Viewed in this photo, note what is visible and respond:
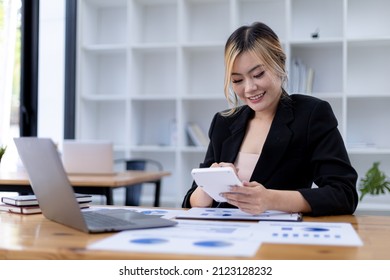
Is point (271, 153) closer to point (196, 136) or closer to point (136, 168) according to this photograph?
point (136, 168)

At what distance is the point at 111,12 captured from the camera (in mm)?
4918

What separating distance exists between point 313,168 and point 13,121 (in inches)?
129

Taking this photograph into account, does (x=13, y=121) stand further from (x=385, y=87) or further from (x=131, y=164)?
(x=385, y=87)

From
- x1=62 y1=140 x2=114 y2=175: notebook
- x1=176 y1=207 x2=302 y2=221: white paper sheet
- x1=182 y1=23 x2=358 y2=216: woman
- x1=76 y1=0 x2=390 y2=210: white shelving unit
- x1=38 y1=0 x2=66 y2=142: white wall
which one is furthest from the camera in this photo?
x1=38 y1=0 x2=66 y2=142: white wall

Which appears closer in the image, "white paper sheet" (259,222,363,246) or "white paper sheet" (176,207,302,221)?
"white paper sheet" (259,222,363,246)

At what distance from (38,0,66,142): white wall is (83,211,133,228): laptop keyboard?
3570 millimetres

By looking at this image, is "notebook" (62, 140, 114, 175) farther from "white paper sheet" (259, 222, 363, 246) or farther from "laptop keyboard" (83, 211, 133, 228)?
"white paper sheet" (259, 222, 363, 246)

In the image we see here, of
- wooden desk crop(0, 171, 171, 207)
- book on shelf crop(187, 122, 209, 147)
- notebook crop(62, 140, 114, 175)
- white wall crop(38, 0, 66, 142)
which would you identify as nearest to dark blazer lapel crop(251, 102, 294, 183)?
wooden desk crop(0, 171, 171, 207)

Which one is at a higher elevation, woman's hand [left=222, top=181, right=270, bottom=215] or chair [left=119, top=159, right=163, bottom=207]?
woman's hand [left=222, top=181, right=270, bottom=215]

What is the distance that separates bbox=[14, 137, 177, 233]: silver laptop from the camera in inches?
45.6

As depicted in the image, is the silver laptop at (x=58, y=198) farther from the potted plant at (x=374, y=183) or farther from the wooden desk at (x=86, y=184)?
the potted plant at (x=374, y=183)

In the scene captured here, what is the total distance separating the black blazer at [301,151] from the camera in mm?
1633

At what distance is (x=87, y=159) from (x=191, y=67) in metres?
1.74
